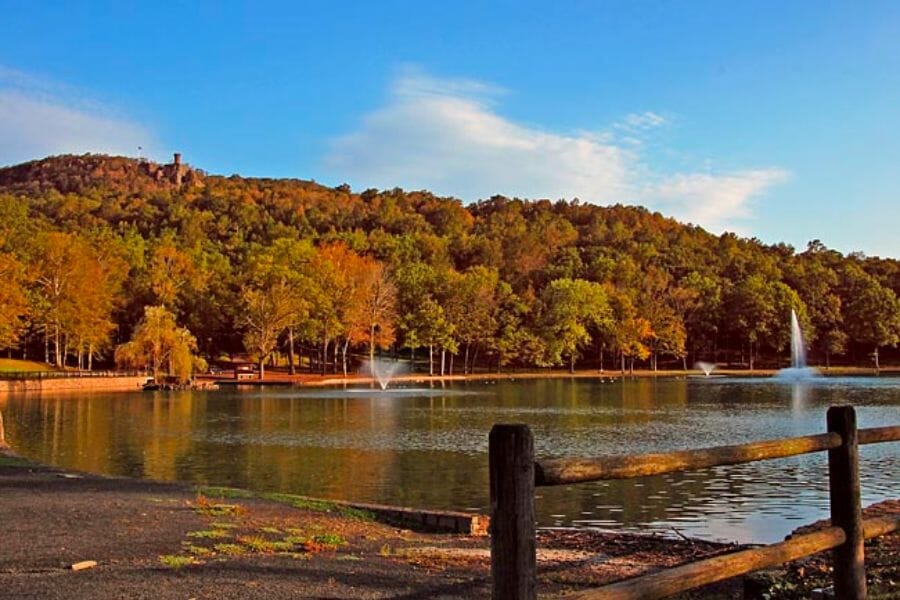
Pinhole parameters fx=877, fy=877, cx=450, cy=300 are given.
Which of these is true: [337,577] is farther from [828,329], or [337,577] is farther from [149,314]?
[828,329]

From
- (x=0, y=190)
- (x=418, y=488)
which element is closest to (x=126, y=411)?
(x=418, y=488)

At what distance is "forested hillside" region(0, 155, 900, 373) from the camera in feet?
217

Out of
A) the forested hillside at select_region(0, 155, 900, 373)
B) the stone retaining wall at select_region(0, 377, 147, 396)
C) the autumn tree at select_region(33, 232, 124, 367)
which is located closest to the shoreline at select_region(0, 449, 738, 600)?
the stone retaining wall at select_region(0, 377, 147, 396)

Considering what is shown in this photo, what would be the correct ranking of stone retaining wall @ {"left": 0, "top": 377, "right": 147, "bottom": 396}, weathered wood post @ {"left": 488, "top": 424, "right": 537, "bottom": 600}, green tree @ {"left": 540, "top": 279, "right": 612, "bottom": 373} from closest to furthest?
weathered wood post @ {"left": 488, "top": 424, "right": 537, "bottom": 600}, stone retaining wall @ {"left": 0, "top": 377, "right": 147, "bottom": 396}, green tree @ {"left": 540, "top": 279, "right": 612, "bottom": 373}

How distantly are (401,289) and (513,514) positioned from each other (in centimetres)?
7627

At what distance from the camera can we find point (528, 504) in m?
3.34

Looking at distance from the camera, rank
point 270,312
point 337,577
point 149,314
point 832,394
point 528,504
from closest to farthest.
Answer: point 528,504, point 337,577, point 832,394, point 149,314, point 270,312

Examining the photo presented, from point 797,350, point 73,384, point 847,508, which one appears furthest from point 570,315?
point 847,508

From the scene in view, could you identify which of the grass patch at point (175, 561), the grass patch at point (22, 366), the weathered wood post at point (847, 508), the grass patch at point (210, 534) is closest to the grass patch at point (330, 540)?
the grass patch at point (210, 534)

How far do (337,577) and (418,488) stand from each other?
29.2 feet

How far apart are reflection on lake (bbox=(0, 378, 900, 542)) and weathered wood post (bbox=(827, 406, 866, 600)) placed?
23.5 feet

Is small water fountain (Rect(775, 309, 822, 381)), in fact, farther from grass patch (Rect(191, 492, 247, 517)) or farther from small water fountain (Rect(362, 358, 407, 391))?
grass patch (Rect(191, 492, 247, 517))

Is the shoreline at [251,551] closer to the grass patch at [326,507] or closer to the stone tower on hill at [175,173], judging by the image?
the grass patch at [326,507]

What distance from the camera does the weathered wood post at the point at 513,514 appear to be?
3.33m
